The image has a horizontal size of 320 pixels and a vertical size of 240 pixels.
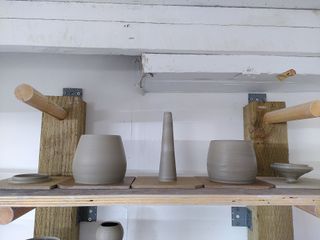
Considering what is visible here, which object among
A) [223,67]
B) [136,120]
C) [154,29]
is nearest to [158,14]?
[154,29]

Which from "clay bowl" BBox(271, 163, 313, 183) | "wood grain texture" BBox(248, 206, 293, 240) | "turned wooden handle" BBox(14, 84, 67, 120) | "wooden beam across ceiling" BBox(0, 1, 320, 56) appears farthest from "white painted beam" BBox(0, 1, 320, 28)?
"wood grain texture" BBox(248, 206, 293, 240)

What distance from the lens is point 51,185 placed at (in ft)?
1.86

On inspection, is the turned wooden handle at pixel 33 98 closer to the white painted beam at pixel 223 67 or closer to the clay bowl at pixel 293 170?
the white painted beam at pixel 223 67

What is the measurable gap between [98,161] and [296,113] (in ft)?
1.58

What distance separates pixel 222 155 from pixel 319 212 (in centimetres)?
22

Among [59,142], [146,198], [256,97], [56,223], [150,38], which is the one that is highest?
[150,38]

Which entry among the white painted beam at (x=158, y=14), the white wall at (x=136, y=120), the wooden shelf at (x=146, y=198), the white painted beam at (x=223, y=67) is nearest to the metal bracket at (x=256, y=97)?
the white wall at (x=136, y=120)

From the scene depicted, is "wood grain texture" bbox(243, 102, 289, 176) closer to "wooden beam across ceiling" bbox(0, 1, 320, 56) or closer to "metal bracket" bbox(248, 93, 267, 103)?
"metal bracket" bbox(248, 93, 267, 103)

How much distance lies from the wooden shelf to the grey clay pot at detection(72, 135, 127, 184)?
2.1 inches

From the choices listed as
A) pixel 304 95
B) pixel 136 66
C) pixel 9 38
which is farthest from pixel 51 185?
pixel 304 95

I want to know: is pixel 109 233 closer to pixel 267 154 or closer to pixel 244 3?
pixel 267 154

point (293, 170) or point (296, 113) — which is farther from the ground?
point (296, 113)

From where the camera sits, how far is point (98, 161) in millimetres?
583

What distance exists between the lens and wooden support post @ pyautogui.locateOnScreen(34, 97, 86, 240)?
2.46ft
